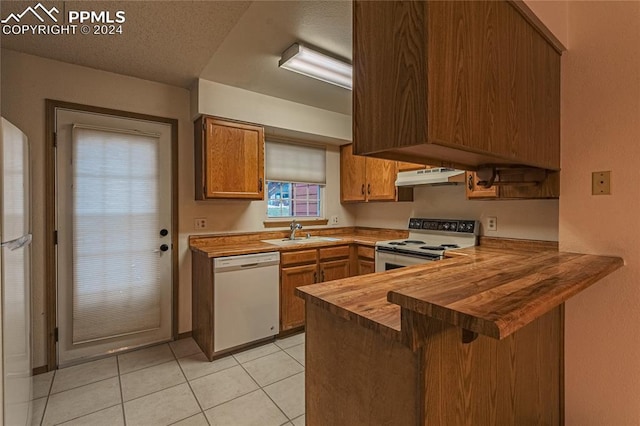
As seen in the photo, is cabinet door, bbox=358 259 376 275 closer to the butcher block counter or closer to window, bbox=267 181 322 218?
window, bbox=267 181 322 218

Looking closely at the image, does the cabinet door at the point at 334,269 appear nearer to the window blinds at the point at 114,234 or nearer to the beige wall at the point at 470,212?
the beige wall at the point at 470,212

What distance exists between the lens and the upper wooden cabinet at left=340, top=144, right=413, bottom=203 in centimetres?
338

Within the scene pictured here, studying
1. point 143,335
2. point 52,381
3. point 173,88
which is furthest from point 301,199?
point 52,381

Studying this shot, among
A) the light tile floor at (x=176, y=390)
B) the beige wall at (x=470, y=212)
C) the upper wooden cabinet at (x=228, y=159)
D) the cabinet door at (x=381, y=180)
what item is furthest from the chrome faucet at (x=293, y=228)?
the light tile floor at (x=176, y=390)

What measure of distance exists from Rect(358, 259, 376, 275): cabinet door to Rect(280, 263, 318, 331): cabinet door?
544 millimetres

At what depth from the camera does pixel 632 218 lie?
1.32 m

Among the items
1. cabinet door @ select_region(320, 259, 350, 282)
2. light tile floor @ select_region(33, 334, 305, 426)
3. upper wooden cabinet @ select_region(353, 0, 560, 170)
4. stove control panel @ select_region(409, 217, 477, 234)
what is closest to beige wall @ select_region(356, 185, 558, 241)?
stove control panel @ select_region(409, 217, 477, 234)

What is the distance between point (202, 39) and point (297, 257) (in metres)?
1.97

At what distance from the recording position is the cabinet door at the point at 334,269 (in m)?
3.17

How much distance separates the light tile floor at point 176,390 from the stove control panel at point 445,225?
1746 millimetres

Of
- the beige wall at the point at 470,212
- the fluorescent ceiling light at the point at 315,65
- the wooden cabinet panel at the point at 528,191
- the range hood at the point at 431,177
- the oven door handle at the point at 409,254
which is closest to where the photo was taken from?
the wooden cabinet panel at the point at 528,191

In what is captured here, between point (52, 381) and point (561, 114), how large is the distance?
3.69 m

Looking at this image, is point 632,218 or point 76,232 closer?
point 632,218

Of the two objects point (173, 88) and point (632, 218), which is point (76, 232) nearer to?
point (173, 88)
